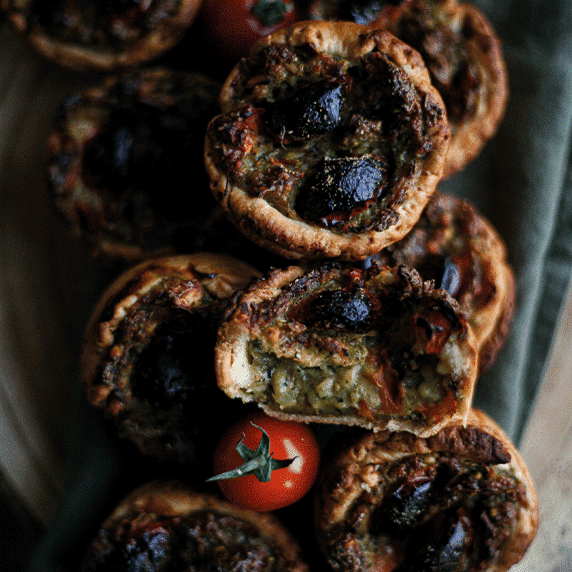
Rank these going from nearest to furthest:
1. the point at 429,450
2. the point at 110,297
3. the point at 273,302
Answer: the point at 273,302
the point at 429,450
the point at 110,297

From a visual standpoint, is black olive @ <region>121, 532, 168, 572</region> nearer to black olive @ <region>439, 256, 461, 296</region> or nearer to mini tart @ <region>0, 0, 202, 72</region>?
black olive @ <region>439, 256, 461, 296</region>

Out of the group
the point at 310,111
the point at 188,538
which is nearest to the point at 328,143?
the point at 310,111

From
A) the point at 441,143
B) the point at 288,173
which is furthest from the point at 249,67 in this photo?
the point at 441,143

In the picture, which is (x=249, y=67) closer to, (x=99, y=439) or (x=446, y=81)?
(x=446, y=81)

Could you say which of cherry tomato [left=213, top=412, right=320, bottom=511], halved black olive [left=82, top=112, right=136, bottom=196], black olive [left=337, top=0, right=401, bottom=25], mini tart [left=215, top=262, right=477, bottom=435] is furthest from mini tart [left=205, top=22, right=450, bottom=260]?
cherry tomato [left=213, top=412, right=320, bottom=511]

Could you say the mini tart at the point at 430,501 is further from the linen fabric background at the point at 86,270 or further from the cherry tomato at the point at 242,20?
the cherry tomato at the point at 242,20

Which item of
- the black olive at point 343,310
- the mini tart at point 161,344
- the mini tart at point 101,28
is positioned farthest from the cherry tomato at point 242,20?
the black olive at point 343,310
